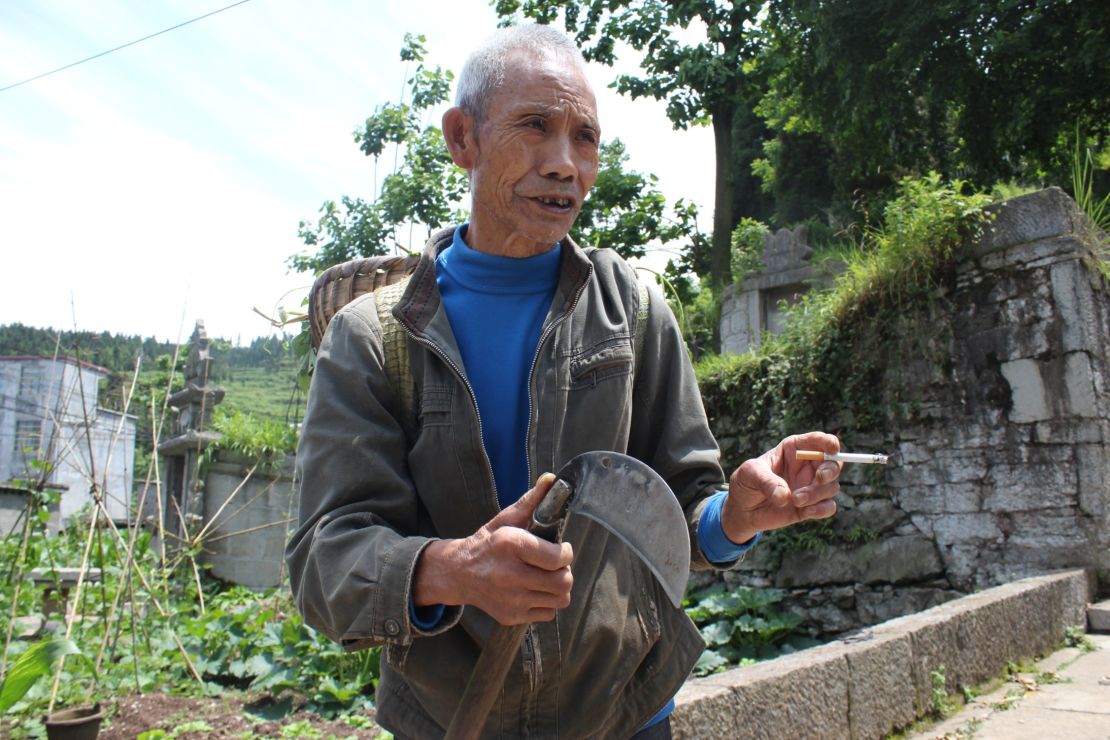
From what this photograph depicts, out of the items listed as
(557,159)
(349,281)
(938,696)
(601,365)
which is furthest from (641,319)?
(938,696)

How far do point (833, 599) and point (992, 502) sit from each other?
1.42m

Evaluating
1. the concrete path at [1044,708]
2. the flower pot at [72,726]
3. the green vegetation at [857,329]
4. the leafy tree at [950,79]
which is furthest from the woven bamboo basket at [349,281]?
the leafy tree at [950,79]

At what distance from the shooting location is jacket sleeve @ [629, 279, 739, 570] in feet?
4.49

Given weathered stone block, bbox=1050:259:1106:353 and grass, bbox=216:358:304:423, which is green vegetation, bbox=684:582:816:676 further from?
grass, bbox=216:358:304:423

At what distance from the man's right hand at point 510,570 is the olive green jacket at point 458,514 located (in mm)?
64

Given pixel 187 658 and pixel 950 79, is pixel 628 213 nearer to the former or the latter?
pixel 950 79

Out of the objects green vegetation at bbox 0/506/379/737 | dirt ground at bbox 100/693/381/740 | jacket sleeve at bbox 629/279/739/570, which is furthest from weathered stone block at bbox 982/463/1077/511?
jacket sleeve at bbox 629/279/739/570

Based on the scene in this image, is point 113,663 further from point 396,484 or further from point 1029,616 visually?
point 1029,616

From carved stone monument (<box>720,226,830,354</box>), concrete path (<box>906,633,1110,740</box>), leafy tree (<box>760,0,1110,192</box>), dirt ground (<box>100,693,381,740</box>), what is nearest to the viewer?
concrete path (<box>906,633,1110,740</box>)

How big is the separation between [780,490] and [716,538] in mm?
164

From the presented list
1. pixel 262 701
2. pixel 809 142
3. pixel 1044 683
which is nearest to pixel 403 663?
pixel 262 701

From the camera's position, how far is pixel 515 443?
1.29m

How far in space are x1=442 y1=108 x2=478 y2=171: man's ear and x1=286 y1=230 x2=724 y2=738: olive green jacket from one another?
182 millimetres

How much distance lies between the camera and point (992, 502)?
19.2 feet
